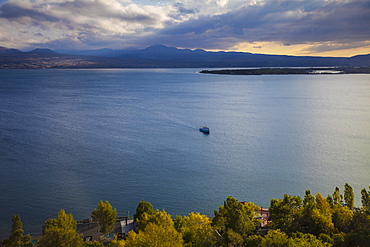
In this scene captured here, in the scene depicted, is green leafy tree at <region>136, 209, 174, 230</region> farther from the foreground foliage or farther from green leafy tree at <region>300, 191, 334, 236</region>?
green leafy tree at <region>300, 191, 334, 236</region>

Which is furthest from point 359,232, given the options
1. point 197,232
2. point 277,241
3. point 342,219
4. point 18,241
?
point 18,241

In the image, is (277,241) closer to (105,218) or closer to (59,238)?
(105,218)

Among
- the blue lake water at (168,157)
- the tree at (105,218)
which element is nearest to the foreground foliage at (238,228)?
the tree at (105,218)

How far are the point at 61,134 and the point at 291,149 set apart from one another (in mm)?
23745

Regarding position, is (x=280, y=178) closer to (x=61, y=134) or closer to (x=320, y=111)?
(x=61, y=134)

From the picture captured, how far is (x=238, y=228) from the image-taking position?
1406cm

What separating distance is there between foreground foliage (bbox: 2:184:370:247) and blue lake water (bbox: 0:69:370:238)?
3830mm

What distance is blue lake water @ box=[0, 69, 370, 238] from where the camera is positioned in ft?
68.0

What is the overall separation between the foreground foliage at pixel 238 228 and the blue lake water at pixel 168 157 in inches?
151

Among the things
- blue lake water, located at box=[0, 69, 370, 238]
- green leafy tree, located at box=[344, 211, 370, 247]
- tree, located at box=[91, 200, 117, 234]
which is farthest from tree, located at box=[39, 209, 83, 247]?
green leafy tree, located at box=[344, 211, 370, 247]

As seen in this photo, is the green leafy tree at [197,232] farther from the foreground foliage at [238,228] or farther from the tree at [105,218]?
the tree at [105,218]

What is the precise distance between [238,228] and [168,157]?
14.2 metres

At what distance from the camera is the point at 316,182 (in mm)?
23469

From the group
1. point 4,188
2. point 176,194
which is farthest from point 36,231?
point 176,194
